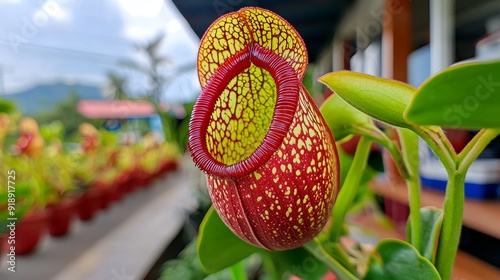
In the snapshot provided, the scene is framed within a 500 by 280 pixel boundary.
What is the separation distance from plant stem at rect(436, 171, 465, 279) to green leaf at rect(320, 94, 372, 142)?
0.20ft

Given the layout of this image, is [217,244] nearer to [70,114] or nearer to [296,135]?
[296,135]

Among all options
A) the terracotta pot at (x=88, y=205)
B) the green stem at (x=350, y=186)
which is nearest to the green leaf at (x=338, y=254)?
the green stem at (x=350, y=186)

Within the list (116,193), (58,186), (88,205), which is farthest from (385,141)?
(116,193)

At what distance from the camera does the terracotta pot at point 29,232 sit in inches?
47.6

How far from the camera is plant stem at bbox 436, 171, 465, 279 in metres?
0.20

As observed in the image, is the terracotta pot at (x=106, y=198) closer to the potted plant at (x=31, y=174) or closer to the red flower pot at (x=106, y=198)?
the red flower pot at (x=106, y=198)

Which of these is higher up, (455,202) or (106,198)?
(455,202)

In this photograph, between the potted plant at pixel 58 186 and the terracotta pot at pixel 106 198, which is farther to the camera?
the terracotta pot at pixel 106 198

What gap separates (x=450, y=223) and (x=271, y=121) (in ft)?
0.35

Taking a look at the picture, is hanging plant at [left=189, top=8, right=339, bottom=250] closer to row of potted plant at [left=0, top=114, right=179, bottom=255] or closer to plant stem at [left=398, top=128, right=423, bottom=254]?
plant stem at [left=398, top=128, right=423, bottom=254]

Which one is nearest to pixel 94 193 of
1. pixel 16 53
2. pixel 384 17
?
pixel 16 53

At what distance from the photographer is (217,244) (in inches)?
10.6

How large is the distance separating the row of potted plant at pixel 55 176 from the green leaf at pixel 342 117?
655mm

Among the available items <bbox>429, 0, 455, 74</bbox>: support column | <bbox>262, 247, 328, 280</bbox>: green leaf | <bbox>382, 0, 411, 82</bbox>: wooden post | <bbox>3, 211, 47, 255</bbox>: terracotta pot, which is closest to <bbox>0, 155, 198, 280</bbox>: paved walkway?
<bbox>3, 211, 47, 255</bbox>: terracotta pot
